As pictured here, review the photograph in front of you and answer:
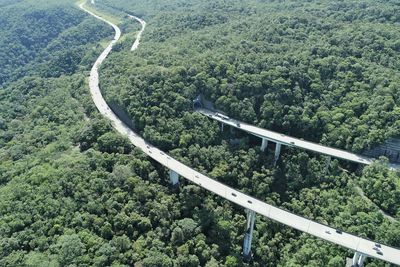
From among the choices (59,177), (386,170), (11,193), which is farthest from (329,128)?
(11,193)

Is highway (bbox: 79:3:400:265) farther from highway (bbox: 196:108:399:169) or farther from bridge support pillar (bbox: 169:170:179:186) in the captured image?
highway (bbox: 196:108:399:169)

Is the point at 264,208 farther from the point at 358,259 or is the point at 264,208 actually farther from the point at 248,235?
the point at 358,259

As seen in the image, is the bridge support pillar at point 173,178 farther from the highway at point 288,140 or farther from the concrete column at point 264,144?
the concrete column at point 264,144

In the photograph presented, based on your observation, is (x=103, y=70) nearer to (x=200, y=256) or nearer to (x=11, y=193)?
(x=11, y=193)

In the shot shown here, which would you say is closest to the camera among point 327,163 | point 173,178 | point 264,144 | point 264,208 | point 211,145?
point 264,208

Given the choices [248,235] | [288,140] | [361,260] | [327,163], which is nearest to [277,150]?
[288,140]

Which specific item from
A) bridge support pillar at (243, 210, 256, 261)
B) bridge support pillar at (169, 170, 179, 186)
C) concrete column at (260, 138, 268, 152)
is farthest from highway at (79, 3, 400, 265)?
concrete column at (260, 138, 268, 152)
